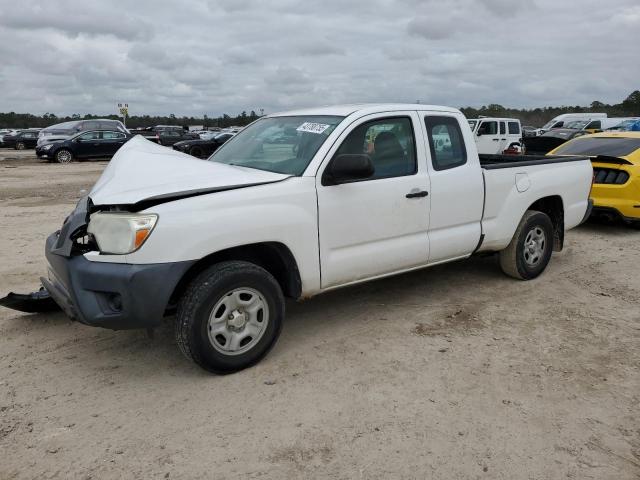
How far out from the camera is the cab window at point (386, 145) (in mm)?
4270

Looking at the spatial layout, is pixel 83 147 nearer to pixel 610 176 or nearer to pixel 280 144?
pixel 610 176

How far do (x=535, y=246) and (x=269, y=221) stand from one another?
3.36 m

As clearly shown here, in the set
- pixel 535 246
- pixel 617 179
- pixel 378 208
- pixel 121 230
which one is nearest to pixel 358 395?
pixel 378 208

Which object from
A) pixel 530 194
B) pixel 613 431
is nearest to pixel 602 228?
pixel 530 194

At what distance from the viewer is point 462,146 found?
4.96m

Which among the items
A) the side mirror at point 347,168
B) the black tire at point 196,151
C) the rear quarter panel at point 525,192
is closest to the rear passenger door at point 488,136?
the black tire at point 196,151

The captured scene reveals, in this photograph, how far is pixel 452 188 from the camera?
187 inches

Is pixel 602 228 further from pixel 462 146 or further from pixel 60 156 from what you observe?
pixel 60 156

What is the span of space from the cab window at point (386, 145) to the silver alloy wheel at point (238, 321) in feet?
4.33

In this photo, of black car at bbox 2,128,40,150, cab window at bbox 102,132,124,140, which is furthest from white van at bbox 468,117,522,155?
black car at bbox 2,128,40,150

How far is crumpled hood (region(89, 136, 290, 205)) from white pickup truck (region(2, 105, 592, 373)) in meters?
0.01

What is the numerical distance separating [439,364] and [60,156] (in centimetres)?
2180

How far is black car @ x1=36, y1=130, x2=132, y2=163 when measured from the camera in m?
22.0

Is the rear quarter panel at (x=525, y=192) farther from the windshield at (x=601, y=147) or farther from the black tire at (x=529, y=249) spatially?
the windshield at (x=601, y=147)
